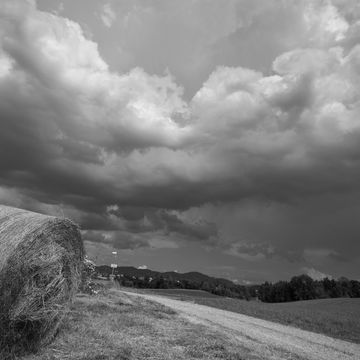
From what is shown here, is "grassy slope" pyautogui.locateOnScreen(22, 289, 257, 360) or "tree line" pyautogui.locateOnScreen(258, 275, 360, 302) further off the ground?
"tree line" pyautogui.locateOnScreen(258, 275, 360, 302)

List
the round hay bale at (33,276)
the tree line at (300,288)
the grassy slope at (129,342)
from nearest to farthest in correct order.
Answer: the round hay bale at (33,276)
the grassy slope at (129,342)
the tree line at (300,288)

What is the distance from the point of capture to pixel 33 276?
365 inches

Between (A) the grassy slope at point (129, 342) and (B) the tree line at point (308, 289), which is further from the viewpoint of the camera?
(B) the tree line at point (308, 289)

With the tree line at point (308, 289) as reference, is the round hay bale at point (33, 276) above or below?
below

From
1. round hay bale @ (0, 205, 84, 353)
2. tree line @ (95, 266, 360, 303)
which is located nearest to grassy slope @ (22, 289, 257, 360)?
round hay bale @ (0, 205, 84, 353)

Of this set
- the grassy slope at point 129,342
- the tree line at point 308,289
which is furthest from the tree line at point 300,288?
the grassy slope at point 129,342

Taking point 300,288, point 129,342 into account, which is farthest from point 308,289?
point 129,342

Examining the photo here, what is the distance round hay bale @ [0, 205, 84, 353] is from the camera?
8.68 meters

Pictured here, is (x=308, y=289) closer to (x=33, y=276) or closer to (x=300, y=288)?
(x=300, y=288)

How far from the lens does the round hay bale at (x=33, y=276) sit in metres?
8.68

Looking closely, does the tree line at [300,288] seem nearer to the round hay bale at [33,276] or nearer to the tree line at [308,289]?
the tree line at [308,289]

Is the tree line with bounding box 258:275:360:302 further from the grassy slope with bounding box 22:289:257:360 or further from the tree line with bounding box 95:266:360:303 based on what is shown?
the grassy slope with bounding box 22:289:257:360

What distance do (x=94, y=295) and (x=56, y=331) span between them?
→ 1292 cm

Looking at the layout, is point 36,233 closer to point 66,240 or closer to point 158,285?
point 66,240
